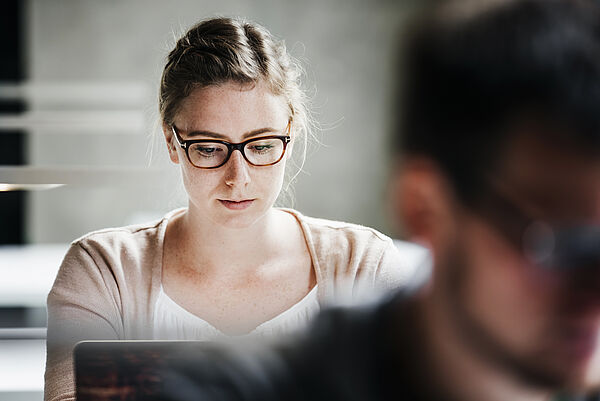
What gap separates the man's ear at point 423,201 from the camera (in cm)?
74

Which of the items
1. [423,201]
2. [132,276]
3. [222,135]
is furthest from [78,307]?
[423,201]

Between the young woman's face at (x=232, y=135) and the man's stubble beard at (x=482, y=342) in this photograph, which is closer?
the man's stubble beard at (x=482, y=342)

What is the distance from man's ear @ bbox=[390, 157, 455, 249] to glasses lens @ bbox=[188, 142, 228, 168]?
0.83 metres

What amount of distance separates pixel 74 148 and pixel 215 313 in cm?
266

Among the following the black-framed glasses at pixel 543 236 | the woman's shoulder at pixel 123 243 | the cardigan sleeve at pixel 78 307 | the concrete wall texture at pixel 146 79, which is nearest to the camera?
the black-framed glasses at pixel 543 236

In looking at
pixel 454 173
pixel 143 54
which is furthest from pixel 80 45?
pixel 454 173

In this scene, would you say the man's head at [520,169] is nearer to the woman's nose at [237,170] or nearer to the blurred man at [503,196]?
A: the blurred man at [503,196]

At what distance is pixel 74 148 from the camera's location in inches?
161

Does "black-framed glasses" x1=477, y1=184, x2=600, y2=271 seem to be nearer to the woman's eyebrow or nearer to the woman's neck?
the woman's eyebrow

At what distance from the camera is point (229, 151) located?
155 cm

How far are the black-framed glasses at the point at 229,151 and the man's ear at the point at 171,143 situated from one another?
5cm

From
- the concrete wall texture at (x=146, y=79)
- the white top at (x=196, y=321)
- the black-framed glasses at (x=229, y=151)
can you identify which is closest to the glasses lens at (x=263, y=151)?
the black-framed glasses at (x=229, y=151)

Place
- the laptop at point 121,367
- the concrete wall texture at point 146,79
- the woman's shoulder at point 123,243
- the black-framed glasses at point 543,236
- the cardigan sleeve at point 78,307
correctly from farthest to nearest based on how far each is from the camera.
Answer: the concrete wall texture at point 146,79 < the woman's shoulder at point 123,243 < the cardigan sleeve at point 78,307 < the laptop at point 121,367 < the black-framed glasses at point 543,236

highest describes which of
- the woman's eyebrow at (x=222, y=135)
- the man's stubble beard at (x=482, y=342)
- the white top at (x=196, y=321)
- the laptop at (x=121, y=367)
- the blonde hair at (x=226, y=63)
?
the blonde hair at (x=226, y=63)
